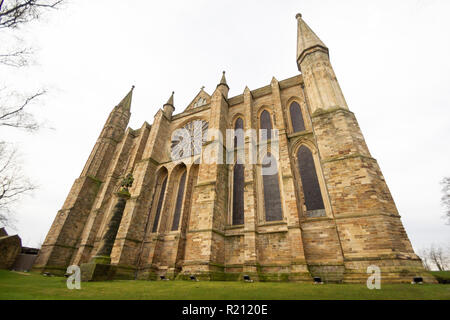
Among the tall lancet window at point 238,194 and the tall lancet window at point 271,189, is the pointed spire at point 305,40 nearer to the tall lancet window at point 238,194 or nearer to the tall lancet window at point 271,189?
the tall lancet window at point 271,189

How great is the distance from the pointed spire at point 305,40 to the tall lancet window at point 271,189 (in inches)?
305

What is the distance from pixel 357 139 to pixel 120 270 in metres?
14.3

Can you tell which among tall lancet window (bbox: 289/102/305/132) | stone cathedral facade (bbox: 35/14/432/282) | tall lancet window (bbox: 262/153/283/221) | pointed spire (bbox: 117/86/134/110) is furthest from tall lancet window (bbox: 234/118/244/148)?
pointed spire (bbox: 117/86/134/110)

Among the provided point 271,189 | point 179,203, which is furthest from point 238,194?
point 179,203

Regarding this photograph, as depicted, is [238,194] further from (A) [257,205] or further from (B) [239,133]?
(B) [239,133]

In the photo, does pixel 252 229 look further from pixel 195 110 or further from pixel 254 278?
pixel 195 110

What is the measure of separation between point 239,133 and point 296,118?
431 centimetres

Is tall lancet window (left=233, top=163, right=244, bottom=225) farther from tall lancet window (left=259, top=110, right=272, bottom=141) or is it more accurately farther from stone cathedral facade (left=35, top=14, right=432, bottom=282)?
tall lancet window (left=259, top=110, right=272, bottom=141)

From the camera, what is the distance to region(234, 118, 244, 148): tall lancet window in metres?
15.3

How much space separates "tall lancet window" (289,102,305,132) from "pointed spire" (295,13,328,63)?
325 centimetres

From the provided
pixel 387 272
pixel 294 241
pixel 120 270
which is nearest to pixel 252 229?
pixel 294 241

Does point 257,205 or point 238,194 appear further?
point 238,194

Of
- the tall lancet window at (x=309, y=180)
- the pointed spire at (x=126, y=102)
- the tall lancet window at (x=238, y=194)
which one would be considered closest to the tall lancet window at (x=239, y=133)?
the tall lancet window at (x=238, y=194)

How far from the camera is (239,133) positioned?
51.9 feet
